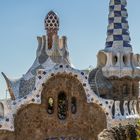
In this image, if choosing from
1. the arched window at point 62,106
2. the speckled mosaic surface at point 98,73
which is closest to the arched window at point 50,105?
the arched window at point 62,106

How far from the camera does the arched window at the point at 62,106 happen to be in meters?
13.1

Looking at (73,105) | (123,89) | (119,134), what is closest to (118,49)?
(123,89)

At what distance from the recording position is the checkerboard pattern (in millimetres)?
15781

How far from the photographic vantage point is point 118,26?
623 inches

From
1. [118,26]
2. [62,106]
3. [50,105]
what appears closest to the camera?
[50,105]

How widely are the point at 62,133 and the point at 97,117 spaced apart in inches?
47.7

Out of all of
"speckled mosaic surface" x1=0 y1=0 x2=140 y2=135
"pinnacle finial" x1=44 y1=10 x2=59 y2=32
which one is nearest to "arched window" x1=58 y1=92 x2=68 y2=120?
"speckled mosaic surface" x1=0 y1=0 x2=140 y2=135

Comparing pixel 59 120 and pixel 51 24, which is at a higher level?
pixel 51 24

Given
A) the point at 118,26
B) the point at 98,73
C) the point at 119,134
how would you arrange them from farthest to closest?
1. the point at 118,26
2. the point at 98,73
3. the point at 119,134

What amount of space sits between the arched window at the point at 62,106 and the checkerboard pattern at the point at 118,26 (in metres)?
3.53

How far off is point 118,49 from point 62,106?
11.7 ft

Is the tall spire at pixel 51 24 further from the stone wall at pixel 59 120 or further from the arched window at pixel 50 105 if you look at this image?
the arched window at pixel 50 105

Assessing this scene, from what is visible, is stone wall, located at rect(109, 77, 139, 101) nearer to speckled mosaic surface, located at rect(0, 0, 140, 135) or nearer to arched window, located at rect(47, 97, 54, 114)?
speckled mosaic surface, located at rect(0, 0, 140, 135)

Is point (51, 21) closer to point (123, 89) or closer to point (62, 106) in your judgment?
point (62, 106)
